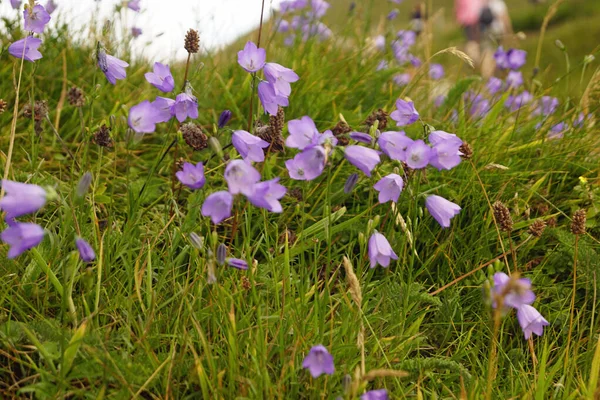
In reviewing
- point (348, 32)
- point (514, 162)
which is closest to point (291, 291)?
point (514, 162)

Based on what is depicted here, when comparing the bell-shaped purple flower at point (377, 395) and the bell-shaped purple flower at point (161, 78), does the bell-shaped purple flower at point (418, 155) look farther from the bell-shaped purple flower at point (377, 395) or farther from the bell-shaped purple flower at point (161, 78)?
the bell-shaped purple flower at point (161, 78)

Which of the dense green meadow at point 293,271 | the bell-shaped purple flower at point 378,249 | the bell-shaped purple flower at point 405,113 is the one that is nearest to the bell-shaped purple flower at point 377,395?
the dense green meadow at point 293,271

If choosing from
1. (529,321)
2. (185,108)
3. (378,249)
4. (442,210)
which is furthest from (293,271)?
(529,321)

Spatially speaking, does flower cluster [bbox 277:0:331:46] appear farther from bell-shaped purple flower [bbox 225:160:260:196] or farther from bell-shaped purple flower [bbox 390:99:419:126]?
bell-shaped purple flower [bbox 225:160:260:196]

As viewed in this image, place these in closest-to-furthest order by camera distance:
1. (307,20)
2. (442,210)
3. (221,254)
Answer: (221,254) → (442,210) → (307,20)

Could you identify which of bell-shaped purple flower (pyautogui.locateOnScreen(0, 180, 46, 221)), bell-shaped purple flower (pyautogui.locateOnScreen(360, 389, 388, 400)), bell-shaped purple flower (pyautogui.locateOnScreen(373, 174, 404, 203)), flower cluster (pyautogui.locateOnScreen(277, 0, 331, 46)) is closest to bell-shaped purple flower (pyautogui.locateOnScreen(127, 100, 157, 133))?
bell-shaped purple flower (pyautogui.locateOnScreen(0, 180, 46, 221))

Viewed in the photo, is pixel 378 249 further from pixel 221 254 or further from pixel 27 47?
pixel 27 47
